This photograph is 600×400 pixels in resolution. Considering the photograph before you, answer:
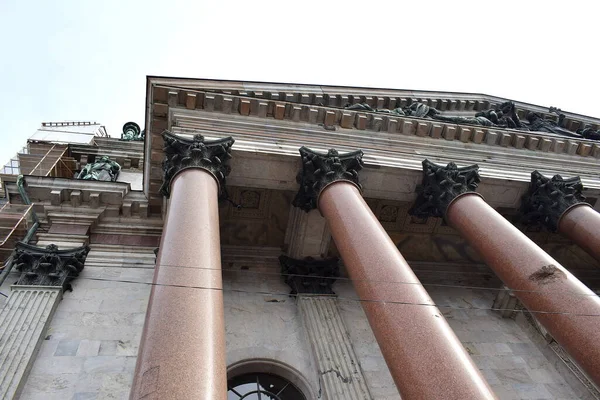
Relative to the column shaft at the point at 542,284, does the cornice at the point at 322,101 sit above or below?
above

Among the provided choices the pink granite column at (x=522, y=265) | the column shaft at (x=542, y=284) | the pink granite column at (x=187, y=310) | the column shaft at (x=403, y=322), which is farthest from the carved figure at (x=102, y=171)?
the column shaft at (x=542, y=284)

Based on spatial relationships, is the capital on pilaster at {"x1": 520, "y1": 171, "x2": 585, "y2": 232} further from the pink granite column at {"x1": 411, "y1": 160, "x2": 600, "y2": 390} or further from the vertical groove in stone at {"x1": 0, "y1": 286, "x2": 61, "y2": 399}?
the vertical groove in stone at {"x1": 0, "y1": 286, "x2": 61, "y2": 399}

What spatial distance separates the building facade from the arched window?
37 mm

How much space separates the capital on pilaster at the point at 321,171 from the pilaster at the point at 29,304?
15.3ft

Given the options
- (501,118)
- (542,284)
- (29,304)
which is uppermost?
(501,118)

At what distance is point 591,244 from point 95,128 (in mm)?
20427

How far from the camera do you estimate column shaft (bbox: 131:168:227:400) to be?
4004 mm

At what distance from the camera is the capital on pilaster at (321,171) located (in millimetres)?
8984

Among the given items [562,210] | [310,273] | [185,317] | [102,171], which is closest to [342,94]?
[310,273]

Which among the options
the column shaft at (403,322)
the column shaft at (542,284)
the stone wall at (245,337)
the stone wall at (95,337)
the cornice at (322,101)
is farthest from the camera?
the cornice at (322,101)

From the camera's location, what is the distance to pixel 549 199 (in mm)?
10305

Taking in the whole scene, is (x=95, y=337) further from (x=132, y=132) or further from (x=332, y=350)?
(x=132, y=132)

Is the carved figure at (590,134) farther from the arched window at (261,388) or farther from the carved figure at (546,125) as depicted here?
the arched window at (261,388)

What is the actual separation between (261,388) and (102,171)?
8.55 metres
